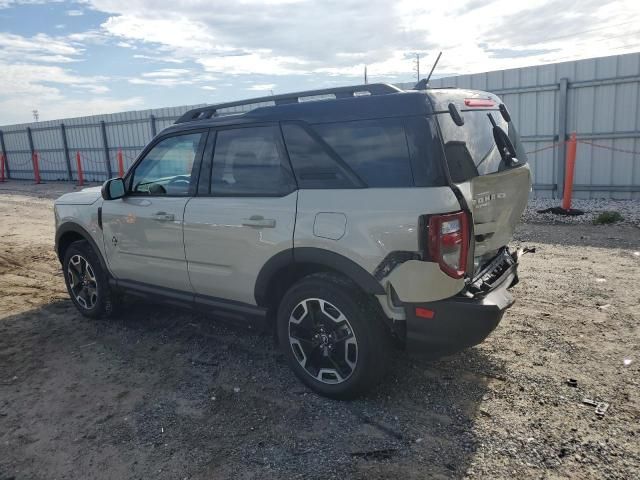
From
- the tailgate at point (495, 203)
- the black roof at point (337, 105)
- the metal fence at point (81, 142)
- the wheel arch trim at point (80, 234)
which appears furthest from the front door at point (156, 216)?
the metal fence at point (81, 142)

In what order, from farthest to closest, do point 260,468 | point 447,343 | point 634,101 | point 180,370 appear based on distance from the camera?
point 634,101, point 180,370, point 447,343, point 260,468

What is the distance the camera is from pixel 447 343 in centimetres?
292

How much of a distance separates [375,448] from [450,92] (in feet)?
7.23

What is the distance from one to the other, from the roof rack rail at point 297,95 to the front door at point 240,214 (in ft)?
0.93

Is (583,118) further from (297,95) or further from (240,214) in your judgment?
(240,214)

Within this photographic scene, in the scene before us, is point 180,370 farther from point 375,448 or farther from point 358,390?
point 375,448

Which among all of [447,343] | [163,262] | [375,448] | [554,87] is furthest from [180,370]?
[554,87]

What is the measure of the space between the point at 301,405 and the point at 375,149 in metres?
1.75

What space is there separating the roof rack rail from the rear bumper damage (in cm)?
133

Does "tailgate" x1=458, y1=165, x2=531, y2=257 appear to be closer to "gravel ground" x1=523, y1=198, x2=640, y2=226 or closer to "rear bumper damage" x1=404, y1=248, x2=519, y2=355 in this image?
"rear bumper damage" x1=404, y1=248, x2=519, y2=355

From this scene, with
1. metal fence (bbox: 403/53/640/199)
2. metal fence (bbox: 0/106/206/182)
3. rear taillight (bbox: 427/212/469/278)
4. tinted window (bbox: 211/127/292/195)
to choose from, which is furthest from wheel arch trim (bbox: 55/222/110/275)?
metal fence (bbox: 0/106/206/182)

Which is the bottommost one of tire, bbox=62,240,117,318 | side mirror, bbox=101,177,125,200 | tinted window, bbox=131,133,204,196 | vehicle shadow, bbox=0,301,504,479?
vehicle shadow, bbox=0,301,504,479

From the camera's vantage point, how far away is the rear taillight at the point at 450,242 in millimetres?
2725

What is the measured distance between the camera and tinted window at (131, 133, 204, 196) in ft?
13.3
